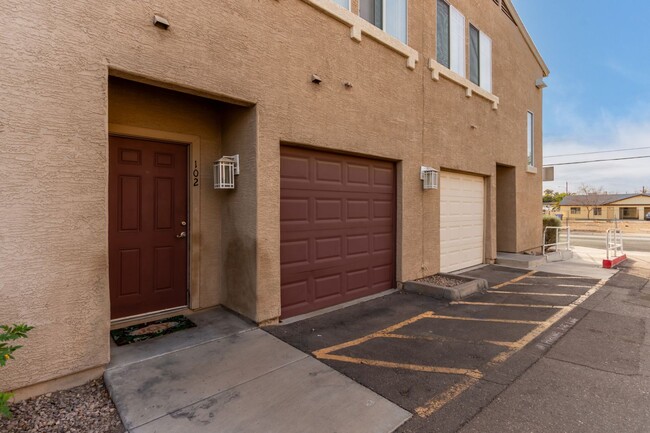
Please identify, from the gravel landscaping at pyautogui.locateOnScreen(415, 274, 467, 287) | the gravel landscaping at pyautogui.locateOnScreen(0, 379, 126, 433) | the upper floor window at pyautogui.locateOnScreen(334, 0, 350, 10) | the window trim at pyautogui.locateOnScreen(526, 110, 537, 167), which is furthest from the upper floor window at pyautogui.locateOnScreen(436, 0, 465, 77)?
the gravel landscaping at pyautogui.locateOnScreen(0, 379, 126, 433)

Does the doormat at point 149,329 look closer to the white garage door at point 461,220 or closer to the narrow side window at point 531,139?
the white garage door at point 461,220

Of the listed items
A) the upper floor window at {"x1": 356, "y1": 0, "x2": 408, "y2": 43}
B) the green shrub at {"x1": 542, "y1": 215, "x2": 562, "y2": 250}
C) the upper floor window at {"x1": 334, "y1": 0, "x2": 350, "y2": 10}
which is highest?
the upper floor window at {"x1": 356, "y1": 0, "x2": 408, "y2": 43}

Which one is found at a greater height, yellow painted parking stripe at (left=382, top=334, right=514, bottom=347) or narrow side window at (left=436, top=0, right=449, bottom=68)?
narrow side window at (left=436, top=0, right=449, bottom=68)

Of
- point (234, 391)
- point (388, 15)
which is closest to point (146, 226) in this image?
point (234, 391)

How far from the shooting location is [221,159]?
14.3ft

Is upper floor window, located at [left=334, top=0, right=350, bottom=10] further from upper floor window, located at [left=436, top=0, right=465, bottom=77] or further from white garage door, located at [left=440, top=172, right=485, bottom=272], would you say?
white garage door, located at [left=440, top=172, right=485, bottom=272]

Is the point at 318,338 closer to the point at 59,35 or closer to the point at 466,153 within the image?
the point at 59,35

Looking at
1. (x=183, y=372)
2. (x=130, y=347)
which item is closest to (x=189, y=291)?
(x=130, y=347)

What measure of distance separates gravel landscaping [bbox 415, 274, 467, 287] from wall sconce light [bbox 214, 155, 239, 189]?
402cm

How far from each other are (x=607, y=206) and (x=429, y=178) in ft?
202

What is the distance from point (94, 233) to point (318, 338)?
2621 mm

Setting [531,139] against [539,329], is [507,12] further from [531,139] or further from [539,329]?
[539,329]

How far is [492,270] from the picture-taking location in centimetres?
818

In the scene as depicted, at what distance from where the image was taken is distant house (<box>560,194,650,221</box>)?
4881cm
